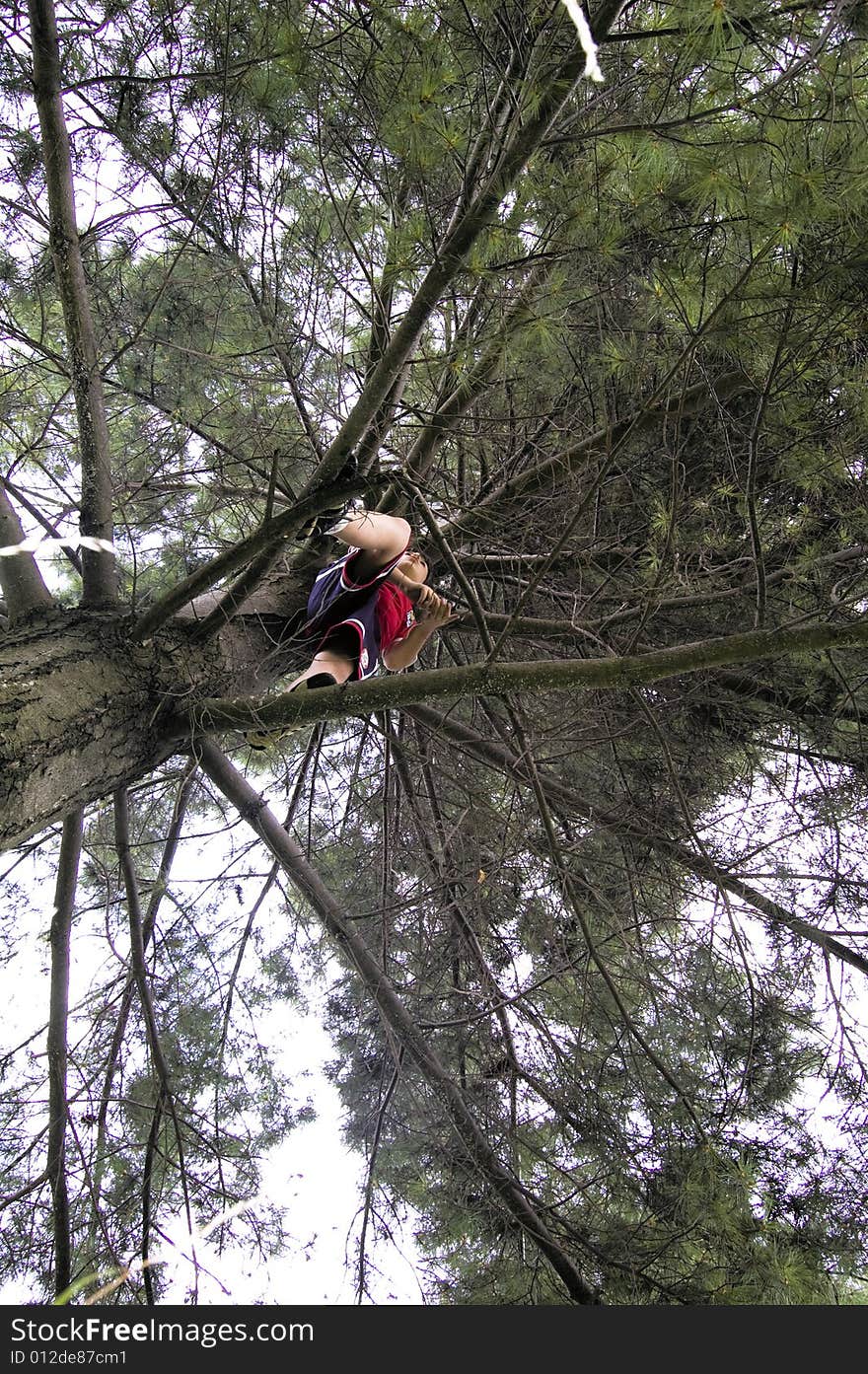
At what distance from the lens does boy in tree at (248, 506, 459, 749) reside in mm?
2537

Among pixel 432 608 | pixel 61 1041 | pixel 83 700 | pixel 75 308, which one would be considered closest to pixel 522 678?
pixel 432 608

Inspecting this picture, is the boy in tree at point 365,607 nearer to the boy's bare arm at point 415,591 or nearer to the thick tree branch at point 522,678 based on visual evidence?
the boy's bare arm at point 415,591

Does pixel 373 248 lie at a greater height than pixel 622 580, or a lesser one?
greater

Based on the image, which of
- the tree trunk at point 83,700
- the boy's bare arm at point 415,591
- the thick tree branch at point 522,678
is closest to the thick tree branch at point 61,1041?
the tree trunk at point 83,700

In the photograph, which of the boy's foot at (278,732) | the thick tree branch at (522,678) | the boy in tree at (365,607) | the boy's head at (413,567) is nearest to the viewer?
the thick tree branch at (522,678)

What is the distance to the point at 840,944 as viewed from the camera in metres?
3.10

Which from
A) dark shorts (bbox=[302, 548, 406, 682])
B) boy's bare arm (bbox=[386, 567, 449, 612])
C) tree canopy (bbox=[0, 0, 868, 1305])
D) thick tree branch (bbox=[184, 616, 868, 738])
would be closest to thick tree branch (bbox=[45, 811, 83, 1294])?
tree canopy (bbox=[0, 0, 868, 1305])

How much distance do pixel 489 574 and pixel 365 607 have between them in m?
0.70

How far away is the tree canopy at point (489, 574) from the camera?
1977 millimetres

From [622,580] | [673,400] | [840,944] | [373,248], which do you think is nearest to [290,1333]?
[840,944]

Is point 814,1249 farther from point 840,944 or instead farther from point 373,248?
point 373,248

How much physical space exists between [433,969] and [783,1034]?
137cm

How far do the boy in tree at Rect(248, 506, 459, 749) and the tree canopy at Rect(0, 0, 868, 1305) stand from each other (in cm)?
21

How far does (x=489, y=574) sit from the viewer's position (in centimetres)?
317
